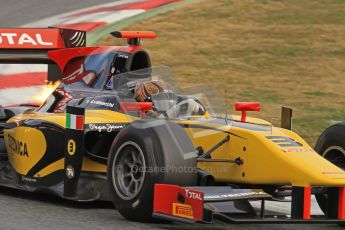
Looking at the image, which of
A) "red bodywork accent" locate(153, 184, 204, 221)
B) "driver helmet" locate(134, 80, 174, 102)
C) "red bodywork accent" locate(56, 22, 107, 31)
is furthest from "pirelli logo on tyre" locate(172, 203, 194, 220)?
"red bodywork accent" locate(56, 22, 107, 31)

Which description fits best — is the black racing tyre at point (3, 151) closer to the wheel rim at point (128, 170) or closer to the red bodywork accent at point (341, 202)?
the wheel rim at point (128, 170)

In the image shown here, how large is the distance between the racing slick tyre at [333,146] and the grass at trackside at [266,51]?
16.2 feet

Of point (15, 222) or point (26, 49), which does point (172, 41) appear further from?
point (15, 222)

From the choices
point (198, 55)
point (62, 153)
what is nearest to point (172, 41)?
point (198, 55)

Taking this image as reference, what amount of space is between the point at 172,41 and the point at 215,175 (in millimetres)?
9502

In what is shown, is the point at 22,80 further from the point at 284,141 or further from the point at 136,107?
the point at 284,141

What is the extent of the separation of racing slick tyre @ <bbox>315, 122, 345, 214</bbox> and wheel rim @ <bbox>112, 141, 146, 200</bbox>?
1.50m

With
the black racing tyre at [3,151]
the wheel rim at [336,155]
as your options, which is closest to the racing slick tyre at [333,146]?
the wheel rim at [336,155]

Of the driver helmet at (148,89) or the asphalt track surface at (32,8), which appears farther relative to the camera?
the asphalt track surface at (32,8)

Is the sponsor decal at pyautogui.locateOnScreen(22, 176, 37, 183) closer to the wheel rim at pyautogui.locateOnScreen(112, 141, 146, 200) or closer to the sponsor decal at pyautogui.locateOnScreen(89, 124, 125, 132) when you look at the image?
the sponsor decal at pyautogui.locateOnScreen(89, 124, 125, 132)

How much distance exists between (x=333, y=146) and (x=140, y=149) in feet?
5.53

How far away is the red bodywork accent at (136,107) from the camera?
689cm

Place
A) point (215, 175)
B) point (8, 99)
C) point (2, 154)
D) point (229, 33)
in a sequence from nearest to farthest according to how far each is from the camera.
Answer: point (215, 175) → point (2, 154) → point (8, 99) → point (229, 33)

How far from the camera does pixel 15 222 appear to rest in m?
6.23
